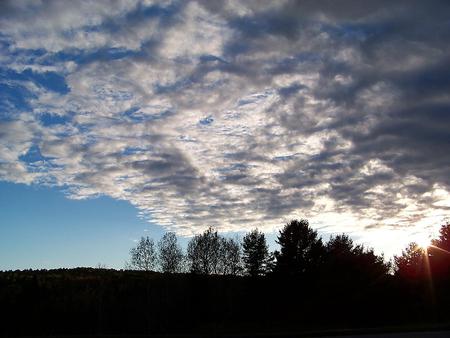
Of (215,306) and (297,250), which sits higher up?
(297,250)

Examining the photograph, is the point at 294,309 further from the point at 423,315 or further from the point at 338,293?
the point at 423,315

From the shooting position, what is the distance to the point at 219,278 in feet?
251

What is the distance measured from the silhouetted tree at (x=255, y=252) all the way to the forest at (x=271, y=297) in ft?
0.59

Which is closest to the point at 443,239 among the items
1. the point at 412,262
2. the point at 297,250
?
the point at 412,262

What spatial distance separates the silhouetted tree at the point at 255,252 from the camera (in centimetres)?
7822

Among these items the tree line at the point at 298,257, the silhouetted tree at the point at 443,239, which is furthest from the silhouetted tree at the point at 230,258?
the silhouetted tree at the point at 443,239

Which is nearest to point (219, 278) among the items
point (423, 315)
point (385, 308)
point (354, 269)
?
point (354, 269)

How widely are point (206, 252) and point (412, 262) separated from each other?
34.3m

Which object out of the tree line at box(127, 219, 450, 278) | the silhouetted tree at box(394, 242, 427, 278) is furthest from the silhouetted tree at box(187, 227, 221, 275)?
the silhouetted tree at box(394, 242, 427, 278)

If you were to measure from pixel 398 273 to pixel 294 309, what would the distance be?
14.0 meters

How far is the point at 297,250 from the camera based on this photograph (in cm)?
6341

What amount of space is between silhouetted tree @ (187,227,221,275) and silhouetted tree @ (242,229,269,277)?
5646 millimetres

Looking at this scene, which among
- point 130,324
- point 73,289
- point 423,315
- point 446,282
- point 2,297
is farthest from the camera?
point 73,289

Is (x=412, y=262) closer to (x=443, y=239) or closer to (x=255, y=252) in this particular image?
(x=443, y=239)
